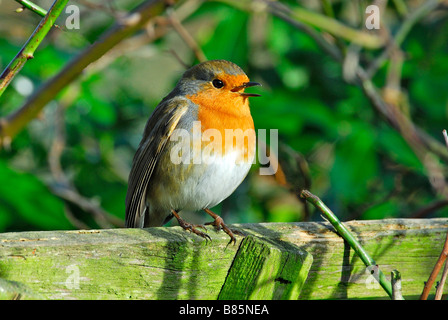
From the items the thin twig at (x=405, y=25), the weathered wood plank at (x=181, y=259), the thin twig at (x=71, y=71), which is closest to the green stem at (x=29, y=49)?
the weathered wood plank at (x=181, y=259)

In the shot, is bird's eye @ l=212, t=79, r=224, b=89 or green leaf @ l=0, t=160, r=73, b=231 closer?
green leaf @ l=0, t=160, r=73, b=231

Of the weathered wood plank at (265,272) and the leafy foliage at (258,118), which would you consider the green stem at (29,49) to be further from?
the leafy foliage at (258,118)

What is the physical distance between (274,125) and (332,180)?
38 centimetres

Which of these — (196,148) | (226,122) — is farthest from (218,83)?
(196,148)

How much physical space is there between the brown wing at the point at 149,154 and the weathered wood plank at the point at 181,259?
86cm

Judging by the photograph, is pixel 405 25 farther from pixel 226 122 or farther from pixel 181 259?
pixel 181 259

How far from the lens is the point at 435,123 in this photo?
3439 millimetres

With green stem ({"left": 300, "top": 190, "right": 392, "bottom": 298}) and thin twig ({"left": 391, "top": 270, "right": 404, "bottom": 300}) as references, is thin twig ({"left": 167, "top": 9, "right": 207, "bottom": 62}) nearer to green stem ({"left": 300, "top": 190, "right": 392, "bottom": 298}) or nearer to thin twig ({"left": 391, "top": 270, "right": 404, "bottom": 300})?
green stem ({"left": 300, "top": 190, "right": 392, "bottom": 298})

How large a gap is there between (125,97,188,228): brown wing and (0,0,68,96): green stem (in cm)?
117

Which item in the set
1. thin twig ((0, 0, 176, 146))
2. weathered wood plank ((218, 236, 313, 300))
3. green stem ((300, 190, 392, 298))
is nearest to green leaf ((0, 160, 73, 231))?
thin twig ((0, 0, 176, 146))

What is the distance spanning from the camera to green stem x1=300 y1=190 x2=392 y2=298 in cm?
167

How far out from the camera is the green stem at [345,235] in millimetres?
1668
